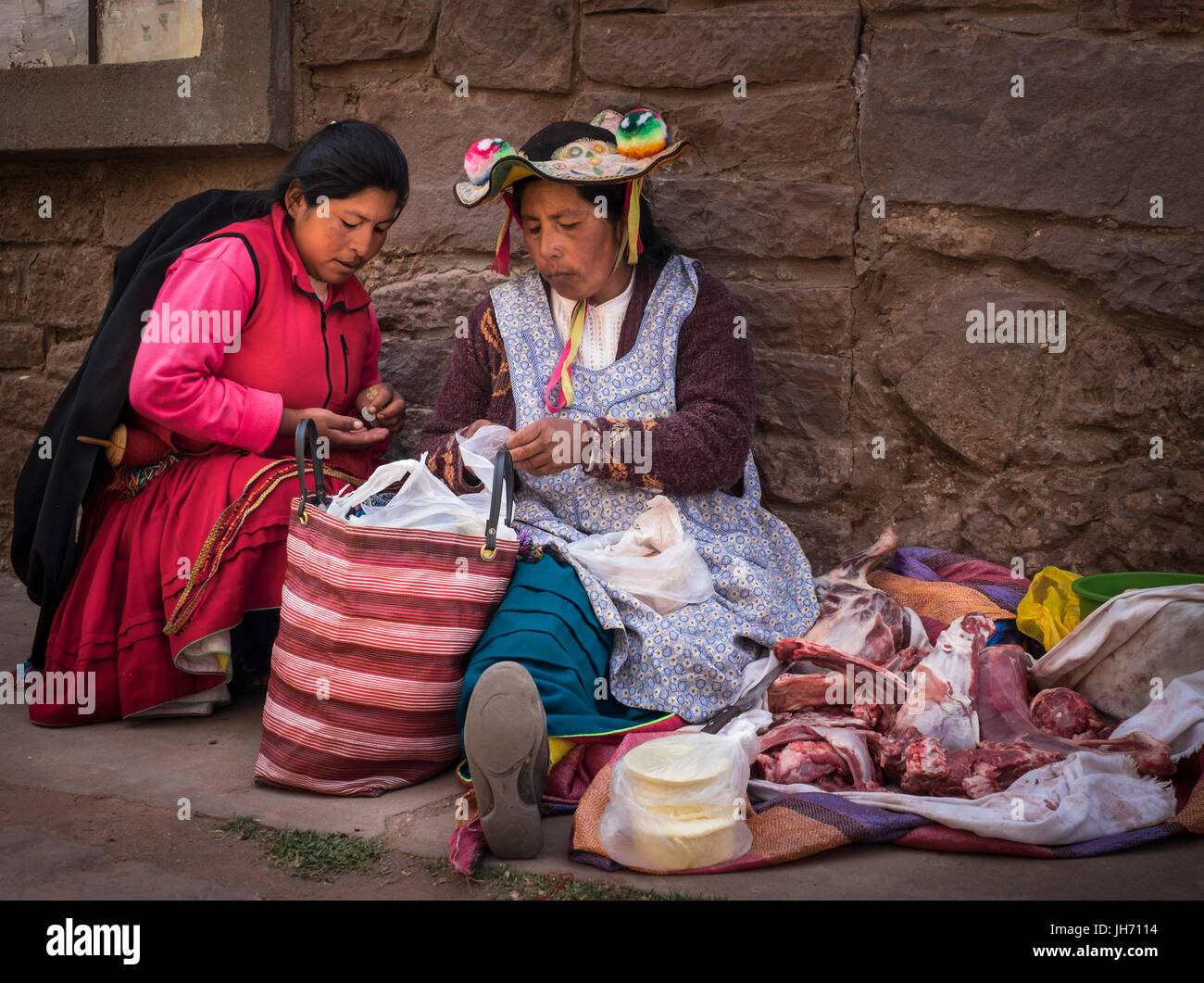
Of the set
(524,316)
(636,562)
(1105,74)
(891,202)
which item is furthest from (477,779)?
(1105,74)

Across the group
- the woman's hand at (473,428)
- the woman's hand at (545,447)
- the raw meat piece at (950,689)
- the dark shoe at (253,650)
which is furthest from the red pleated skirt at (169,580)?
the raw meat piece at (950,689)

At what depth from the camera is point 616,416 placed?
2.83m

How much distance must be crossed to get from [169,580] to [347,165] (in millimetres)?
1109

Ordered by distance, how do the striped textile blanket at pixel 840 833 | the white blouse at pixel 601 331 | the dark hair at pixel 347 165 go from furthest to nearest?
the white blouse at pixel 601 331 → the dark hair at pixel 347 165 → the striped textile blanket at pixel 840 833

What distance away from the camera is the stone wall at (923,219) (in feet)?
9.58

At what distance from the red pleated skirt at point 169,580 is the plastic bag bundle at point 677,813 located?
1.20 m

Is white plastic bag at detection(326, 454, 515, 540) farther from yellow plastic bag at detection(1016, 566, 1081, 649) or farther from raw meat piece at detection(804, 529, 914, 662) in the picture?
yellow plastic bag at detection(1016, 566, 1081, 649)

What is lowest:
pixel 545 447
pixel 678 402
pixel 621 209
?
pixel 545 447

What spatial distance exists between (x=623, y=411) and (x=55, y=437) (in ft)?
4.96

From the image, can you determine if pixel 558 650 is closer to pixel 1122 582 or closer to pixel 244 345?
pixel 244 345

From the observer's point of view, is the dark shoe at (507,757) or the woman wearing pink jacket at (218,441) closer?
the dark shoe at (507,757)

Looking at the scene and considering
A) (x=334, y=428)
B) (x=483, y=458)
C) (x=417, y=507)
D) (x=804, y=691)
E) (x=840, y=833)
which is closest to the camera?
(x=840, y=833)

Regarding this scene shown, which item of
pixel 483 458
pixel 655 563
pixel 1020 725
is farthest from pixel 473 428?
pixel 1020 725

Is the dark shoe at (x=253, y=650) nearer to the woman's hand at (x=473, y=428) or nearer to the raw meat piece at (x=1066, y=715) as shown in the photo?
the woman's hand at (x=473, y=428)
